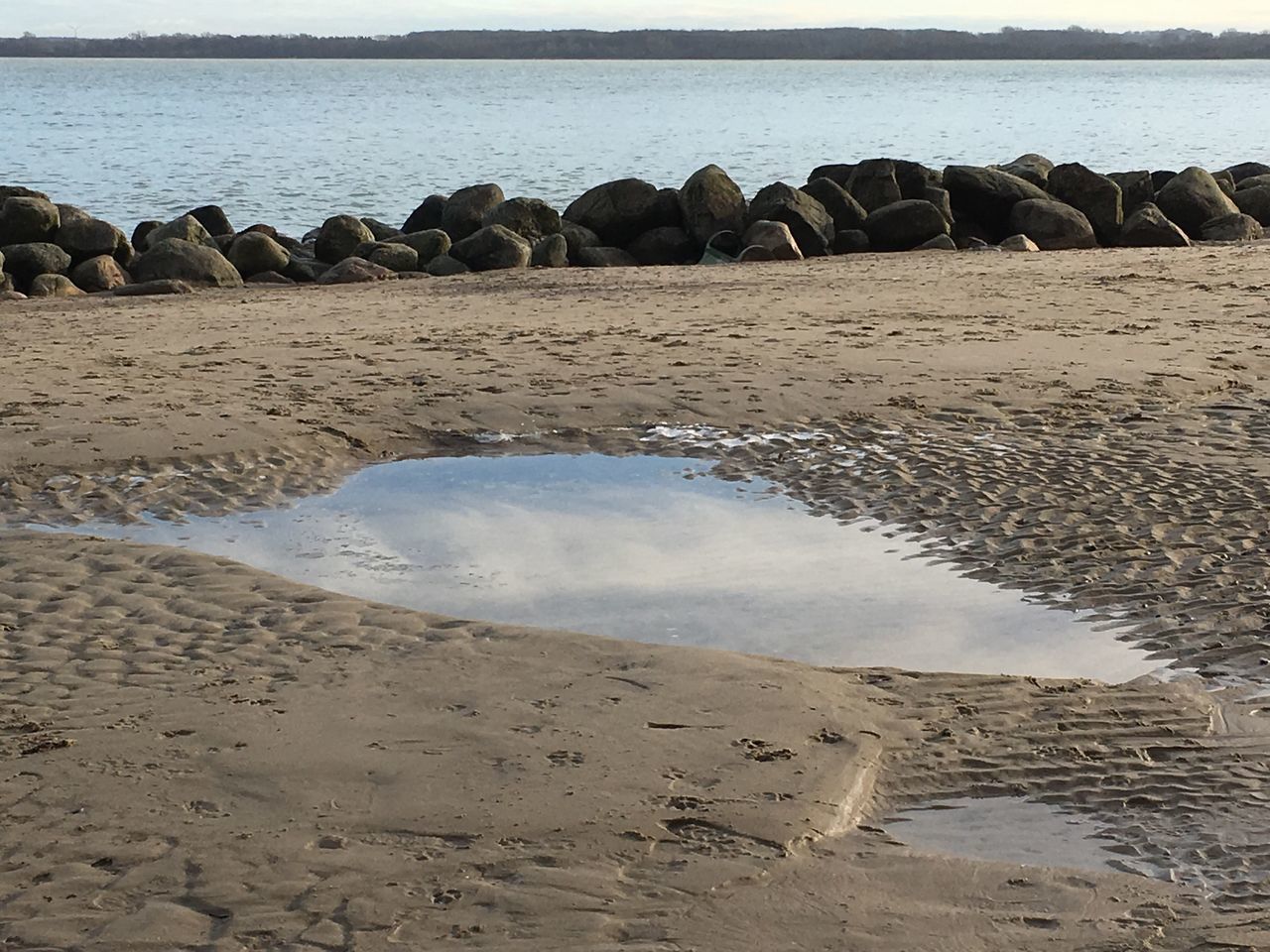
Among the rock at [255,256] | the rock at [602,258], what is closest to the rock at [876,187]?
the rock at [602,258]

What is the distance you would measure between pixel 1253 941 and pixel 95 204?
28316mm

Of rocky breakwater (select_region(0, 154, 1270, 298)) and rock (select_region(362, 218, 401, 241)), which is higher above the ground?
rocky breakwater (select_region(0, 154, 1270, 298))

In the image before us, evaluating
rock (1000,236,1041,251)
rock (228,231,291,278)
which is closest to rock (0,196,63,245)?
rock (228,231,291,278)

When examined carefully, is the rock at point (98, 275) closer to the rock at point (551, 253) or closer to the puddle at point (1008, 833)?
the rock at point (551, 253)

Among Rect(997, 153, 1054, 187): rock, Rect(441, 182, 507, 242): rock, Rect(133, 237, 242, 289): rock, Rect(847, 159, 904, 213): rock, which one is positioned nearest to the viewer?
Rect(133, 237, 242, 289): rock

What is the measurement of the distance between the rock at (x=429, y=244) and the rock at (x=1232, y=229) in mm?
10401

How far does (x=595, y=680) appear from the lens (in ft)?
16.2

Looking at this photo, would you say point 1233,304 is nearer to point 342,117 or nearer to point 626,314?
point 626,314

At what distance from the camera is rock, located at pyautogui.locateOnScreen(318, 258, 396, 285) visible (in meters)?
17.2

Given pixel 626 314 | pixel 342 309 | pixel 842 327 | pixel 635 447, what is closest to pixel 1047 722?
pixel 635 447

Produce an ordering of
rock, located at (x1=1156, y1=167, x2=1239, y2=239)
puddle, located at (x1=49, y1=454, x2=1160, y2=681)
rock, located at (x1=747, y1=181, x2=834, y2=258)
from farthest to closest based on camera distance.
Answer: rock, located at (x1=1156, y1=167, x2=1239, y2=239) → rock, located at (x1=747, y1=181, x2=834, y2=258) → puddle, located at (x1=49, y1=454, x2=1160, y2=681)

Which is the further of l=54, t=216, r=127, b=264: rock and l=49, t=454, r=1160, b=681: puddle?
l=54, t=216, r=127, b=264: rock

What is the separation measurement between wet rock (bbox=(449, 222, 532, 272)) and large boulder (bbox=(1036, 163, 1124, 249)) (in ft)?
26.4

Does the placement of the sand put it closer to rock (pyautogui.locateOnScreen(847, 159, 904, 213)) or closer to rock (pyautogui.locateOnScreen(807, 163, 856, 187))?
rock (pyautogui.locateOnScreen(847, 159, 904, 213))
